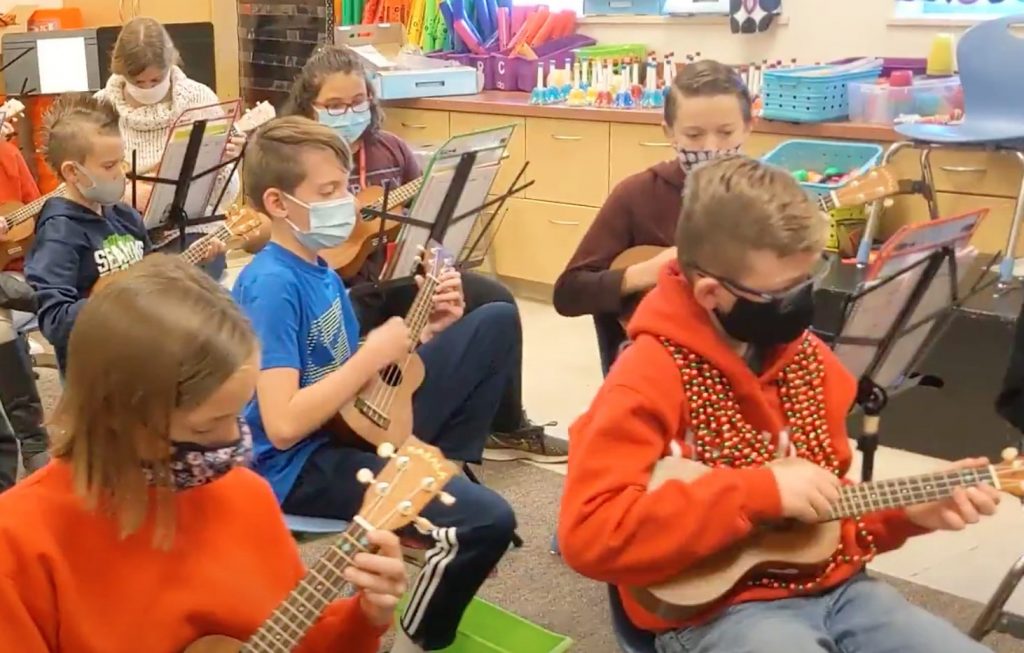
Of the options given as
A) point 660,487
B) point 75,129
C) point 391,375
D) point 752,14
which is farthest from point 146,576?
point 752,14

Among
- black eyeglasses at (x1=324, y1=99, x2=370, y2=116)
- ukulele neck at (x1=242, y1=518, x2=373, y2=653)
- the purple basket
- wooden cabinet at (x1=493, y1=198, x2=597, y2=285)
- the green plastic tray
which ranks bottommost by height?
the green plastic tray

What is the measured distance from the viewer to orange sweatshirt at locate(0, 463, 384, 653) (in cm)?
116

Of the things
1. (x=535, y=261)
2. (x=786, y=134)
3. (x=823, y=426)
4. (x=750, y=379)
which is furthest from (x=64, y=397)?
(x=535, y=261)

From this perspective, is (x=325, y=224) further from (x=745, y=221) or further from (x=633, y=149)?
(x=633, y=149)

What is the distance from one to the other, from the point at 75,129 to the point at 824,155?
2236mm

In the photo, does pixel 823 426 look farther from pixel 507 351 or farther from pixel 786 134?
pixel 786 134

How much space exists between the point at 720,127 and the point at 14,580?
158 centimetres

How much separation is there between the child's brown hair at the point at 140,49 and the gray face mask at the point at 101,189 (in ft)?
3.72

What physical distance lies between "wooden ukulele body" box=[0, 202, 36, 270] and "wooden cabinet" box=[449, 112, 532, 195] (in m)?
1.85

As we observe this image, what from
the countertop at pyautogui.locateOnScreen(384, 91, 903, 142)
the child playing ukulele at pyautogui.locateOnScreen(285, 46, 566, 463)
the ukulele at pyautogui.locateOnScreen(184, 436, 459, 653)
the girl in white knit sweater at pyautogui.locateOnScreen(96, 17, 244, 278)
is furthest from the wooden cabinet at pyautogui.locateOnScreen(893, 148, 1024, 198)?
the ukulele at pyautogui.locateOnScreen(184, 436, 459, 653)

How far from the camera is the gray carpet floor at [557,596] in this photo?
2285 millimetres

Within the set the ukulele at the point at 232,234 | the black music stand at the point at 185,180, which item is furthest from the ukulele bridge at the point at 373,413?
the black music stand at the point at 185,180

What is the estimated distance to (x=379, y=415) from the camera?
6.20 ft

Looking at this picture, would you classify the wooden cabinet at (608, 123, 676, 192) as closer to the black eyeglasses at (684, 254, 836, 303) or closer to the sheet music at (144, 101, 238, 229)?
the sheet music at (144, 101, 238, 229)
